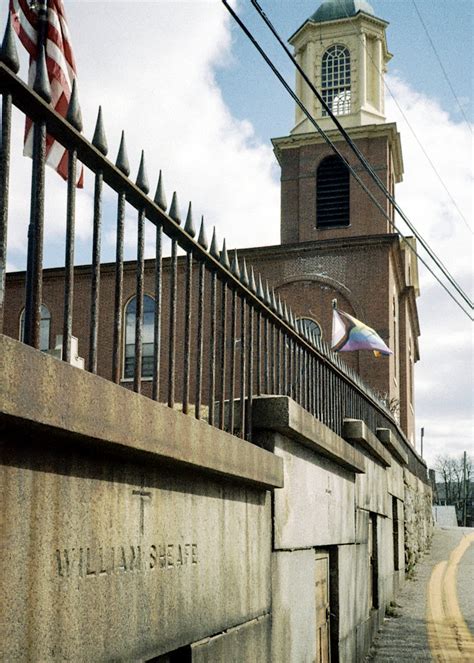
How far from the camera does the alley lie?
10.5 m

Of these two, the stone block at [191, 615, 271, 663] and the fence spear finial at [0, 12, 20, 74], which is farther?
the stone block at [191, 615, 271, 663]

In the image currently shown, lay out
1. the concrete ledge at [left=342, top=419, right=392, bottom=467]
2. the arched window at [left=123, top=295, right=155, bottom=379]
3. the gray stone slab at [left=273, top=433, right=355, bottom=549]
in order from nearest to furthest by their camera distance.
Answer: the gray stone slab at [left=273, top=433, right=355, bottom=549], the concrete ledge at [left=342, top=419, right=392, bottom=467], the arched window at [left=123, top=295, right=155, bottom=379]

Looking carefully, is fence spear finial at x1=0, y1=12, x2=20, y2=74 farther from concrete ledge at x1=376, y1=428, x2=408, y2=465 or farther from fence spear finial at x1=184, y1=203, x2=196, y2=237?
concrete ledge at x1=376, y1=428, x2=408, y2=465

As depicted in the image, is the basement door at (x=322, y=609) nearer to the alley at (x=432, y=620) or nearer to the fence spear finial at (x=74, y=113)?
the alley at (x=432, y=620)

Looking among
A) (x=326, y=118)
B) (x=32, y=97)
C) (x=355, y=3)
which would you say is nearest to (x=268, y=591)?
(x=32, y=97)

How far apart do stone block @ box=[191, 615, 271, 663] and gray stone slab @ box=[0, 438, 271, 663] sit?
58 mm

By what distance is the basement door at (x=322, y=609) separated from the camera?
766cm

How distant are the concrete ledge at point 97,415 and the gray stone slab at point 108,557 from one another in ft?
0.34

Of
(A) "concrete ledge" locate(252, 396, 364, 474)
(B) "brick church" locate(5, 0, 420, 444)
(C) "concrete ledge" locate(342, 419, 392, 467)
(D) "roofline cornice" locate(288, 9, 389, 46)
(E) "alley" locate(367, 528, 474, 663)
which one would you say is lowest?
(E) "alley" locate(367, 528, 474, 663)

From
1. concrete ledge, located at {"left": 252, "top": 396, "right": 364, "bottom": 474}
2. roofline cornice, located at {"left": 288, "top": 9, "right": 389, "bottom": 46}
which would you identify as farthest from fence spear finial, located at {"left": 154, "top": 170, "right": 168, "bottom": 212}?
roofline cornice, located at {"left": 288, "top": 9, "right": 389, "bottom": 46}

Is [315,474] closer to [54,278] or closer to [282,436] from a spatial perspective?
[282,436]

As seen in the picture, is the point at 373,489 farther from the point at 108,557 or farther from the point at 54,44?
the point at 108,557

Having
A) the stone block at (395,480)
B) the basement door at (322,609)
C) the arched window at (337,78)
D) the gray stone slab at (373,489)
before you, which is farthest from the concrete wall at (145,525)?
the arched window at (337,78)

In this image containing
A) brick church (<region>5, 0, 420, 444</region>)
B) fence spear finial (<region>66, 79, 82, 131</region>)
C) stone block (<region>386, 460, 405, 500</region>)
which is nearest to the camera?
fence spear finial (<region>66, 79, 82, 131</region>)
